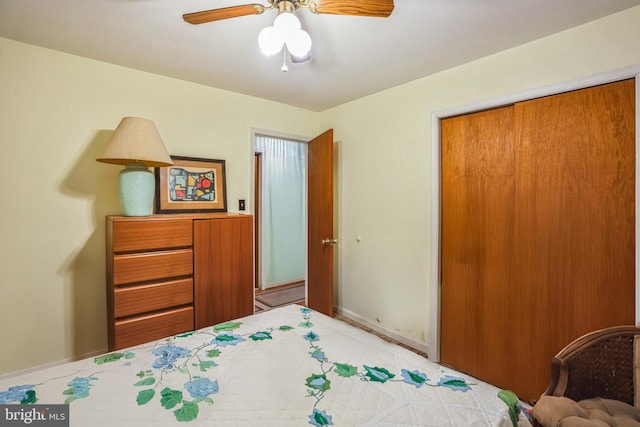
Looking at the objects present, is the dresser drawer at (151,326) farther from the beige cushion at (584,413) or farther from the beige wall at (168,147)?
the beige cushion at (584,413)

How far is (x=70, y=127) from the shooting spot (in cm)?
213

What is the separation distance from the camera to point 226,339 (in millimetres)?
1441

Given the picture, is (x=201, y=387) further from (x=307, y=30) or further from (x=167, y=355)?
(x=307, y=30)

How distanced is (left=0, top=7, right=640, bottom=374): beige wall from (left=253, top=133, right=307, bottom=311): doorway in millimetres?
1317

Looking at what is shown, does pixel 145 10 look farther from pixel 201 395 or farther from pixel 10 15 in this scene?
pixel 201 395

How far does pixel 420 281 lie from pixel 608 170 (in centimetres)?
138

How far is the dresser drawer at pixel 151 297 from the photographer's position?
6.26 ft

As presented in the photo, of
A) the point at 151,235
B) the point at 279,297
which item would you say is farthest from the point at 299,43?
the point at 279,297

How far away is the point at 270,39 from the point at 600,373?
2.00 m

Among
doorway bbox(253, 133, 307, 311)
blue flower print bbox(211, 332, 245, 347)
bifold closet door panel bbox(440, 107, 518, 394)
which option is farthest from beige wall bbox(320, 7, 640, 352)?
blue flower print bbox(211, 332, 245, 347)

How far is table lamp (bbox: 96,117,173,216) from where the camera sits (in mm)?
1907

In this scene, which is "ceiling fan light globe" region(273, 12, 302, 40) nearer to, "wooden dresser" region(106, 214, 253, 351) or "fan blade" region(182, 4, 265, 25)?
"fan blade" region(182, 4, 265, 25)

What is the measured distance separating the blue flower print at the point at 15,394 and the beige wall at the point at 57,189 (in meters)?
1.34

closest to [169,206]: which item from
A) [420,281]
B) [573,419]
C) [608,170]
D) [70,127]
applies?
[70,127]
